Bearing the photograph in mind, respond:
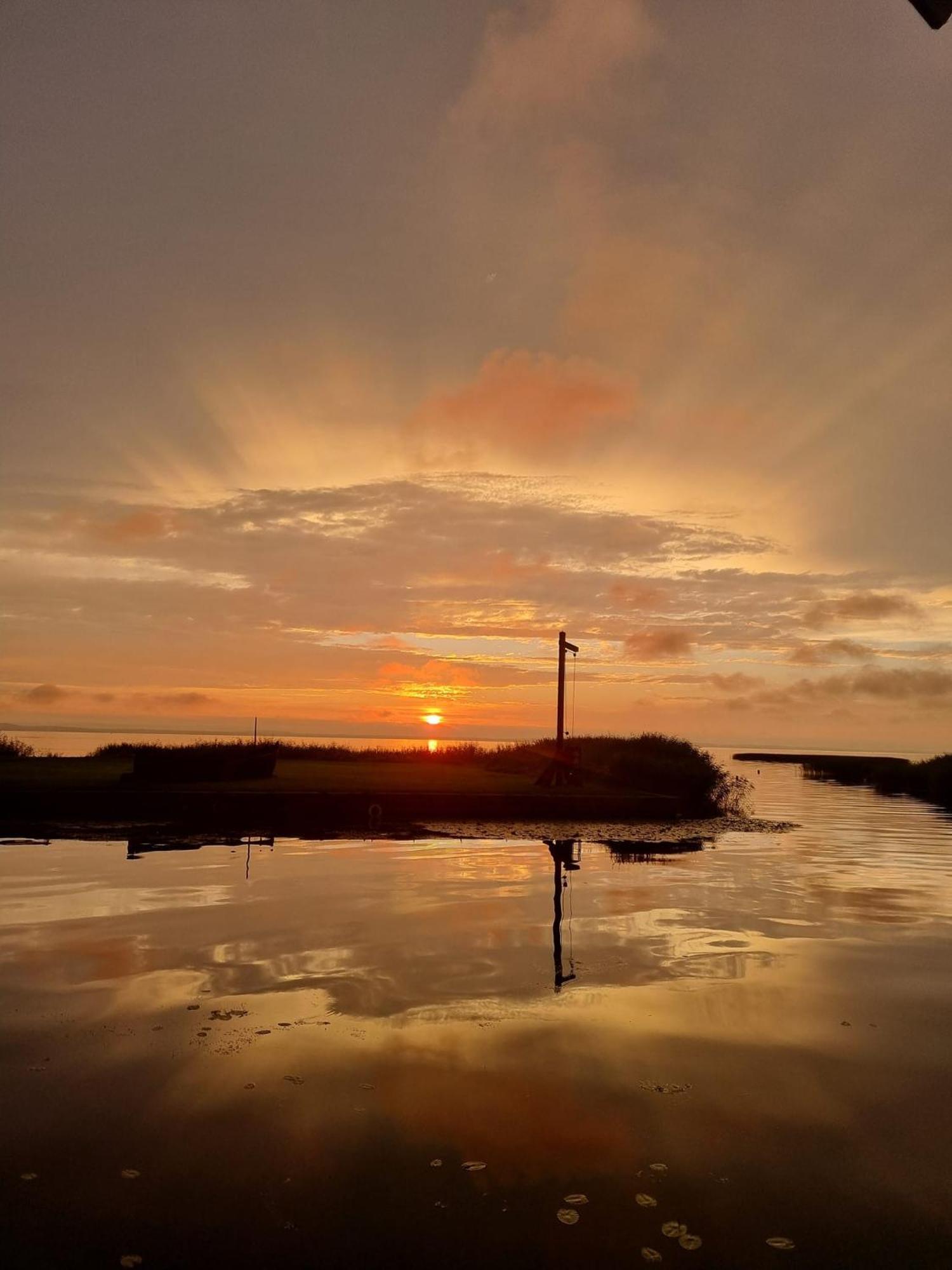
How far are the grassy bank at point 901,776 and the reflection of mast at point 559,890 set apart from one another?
2776 cm

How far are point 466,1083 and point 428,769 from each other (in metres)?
33.5

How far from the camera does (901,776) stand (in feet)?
196

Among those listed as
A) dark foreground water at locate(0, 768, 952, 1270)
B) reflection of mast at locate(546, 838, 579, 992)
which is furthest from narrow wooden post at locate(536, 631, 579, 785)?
dark foreground water at locate(0, 768, 952, 1270)

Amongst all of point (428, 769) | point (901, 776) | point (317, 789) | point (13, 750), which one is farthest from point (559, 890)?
point (901, 776)

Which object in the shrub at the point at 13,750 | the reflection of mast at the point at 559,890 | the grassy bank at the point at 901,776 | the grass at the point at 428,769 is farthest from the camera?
the grassy bank at the point at 901,776

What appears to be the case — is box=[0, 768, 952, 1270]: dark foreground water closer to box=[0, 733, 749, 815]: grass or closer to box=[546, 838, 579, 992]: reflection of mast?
box=[546, 838, 579, 992]: reflection of mast

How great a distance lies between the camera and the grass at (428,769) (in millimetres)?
28016

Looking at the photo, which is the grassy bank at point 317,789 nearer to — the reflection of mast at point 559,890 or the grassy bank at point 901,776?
the reflection of mast at point 559,890

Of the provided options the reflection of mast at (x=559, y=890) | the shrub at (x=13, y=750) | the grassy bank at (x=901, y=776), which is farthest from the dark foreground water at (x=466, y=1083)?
the grassy bank at (x=901, y=776)

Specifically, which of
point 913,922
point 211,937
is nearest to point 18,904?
point 211,937

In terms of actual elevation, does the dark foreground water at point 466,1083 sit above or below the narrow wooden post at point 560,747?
below

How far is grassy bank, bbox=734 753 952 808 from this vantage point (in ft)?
152

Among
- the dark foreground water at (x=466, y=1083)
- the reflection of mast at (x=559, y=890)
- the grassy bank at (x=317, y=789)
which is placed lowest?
the dark foreground water at (x=466, y=1083)

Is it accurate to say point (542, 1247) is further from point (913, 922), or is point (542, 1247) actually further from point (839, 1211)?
point (913, 922)
